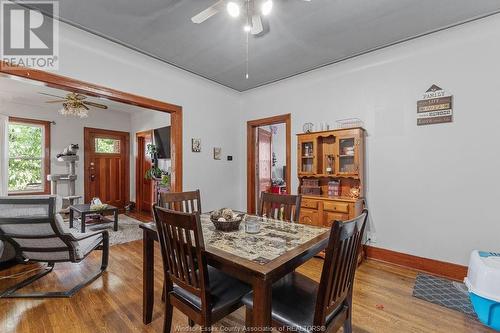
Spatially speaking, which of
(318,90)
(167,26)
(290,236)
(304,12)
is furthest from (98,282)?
(318,90)

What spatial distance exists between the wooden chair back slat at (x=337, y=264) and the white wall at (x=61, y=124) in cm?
644

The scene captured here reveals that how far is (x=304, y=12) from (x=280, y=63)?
1107 mm

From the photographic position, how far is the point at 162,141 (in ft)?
18.4

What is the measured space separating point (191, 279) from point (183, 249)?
18cm

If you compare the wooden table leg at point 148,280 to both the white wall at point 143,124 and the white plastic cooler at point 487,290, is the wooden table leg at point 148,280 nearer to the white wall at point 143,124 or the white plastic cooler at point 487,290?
the white plastic cooler at point 487,290

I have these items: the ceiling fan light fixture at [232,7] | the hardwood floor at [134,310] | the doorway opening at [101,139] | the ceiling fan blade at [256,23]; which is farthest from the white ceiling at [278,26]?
the hardwood floor at [134,310]

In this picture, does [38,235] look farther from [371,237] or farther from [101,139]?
[101,139]

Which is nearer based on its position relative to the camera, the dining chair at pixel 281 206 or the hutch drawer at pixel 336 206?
the dining chair at pixel 281 206

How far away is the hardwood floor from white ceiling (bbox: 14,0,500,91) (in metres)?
2.75

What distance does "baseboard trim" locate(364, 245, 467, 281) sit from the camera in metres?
2.59

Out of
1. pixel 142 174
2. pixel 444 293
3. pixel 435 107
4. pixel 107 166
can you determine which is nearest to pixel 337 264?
pixel 444 293

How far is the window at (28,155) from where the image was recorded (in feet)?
16.8

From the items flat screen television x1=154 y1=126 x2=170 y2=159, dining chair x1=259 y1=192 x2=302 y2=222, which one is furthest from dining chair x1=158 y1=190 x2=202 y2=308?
flat screen television x1=154 y1=126 x2=170 y2=159

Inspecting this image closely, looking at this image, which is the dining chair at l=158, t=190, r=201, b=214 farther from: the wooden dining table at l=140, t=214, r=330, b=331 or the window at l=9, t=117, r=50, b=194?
the window at l=9, t=117, r=50, b=194
